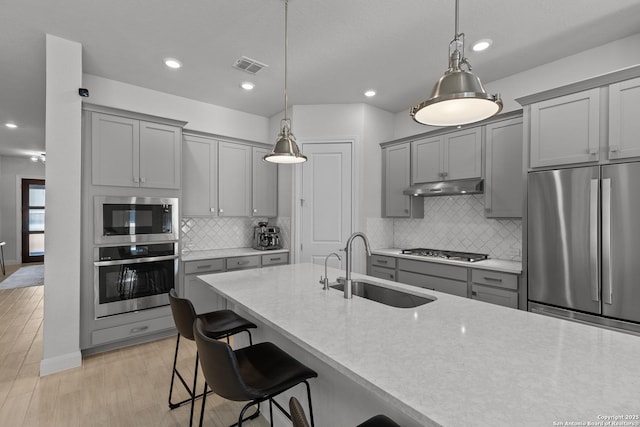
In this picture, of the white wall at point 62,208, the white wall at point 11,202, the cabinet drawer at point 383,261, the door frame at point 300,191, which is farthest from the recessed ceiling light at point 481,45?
the white wall at point 11,202

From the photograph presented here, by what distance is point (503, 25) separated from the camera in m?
2.44

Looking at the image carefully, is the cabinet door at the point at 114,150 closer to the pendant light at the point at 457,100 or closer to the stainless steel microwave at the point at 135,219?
the stainless steel microwave at the point at 135,219

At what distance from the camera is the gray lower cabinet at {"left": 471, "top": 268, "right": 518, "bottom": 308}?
108 inches

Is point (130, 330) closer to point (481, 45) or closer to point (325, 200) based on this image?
point (325, 200)

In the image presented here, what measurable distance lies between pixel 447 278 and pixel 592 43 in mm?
2447

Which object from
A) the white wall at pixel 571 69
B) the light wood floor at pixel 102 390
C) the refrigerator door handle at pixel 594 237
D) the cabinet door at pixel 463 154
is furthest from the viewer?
the cabinet door at pixel 463 154

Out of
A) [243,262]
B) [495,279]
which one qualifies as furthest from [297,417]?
[243,262]

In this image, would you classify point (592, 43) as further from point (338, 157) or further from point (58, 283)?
point (58, 283)

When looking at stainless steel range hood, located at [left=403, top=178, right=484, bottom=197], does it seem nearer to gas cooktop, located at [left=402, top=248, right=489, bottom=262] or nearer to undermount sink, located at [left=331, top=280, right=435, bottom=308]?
gas cooktop, located at [left=402, top=248, right=489, bottom=262]

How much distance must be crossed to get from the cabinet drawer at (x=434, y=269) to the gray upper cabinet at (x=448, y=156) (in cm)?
103

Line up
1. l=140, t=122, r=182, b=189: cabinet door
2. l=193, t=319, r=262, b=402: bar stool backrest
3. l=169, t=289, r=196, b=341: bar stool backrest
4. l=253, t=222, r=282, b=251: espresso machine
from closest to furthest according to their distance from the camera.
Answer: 1. l=193, t=319, r=262, b=402: bar stool backrest
2. l=169, t=289, r=196, b=341: bar stool backrest
3. l=140, t=122, r=182, b=189: cabinet door
4. l=253, t=222, r=282, b=251: espresso machine

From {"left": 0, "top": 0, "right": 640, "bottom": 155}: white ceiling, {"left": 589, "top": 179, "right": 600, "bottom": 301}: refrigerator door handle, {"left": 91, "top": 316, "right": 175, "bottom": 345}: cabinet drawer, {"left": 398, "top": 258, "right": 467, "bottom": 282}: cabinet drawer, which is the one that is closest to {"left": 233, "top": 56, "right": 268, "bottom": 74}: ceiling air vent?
{"left": 0, "top": 0, "right": 640, "bottom": 155}: white ceiling

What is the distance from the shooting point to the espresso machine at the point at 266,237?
4262 mm

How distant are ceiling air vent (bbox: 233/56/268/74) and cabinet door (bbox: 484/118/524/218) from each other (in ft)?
8.03
